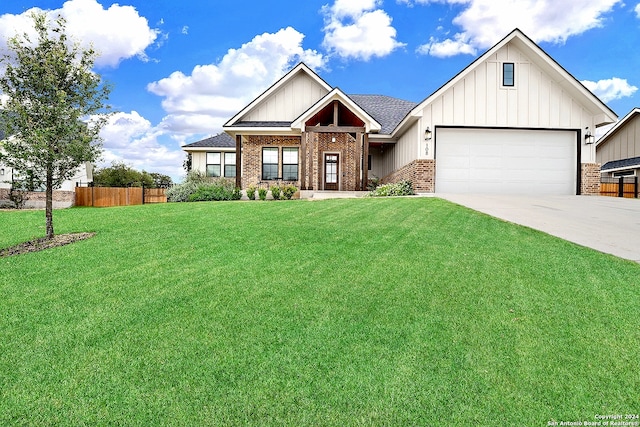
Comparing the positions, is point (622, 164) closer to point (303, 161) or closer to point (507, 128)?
point (507, 128)

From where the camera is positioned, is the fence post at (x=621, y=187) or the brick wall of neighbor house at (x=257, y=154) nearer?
the brick wall of neighbor house at (x=257, y=154)

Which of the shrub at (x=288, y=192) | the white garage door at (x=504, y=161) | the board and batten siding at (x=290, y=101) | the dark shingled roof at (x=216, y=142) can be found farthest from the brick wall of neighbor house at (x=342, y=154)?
the dark shingled roof at (x=216, y=142)

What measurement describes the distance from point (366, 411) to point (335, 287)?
2.09m

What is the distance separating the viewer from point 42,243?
7898 mm

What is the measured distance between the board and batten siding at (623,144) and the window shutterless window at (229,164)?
2335 cm

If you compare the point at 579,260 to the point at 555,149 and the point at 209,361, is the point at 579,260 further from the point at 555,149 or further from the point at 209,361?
the point at 555,149

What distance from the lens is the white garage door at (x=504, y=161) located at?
53.8ft

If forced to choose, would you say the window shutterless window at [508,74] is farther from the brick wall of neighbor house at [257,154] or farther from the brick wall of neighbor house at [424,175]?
the brick wall of neighbor house at [257,154]

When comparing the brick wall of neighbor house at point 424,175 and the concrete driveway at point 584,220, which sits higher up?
the brick wall of neighbor house at point 424,175

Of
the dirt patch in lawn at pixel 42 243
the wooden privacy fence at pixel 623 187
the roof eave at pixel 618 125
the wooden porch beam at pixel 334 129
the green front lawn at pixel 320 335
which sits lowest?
the green front lawn at pixel 320 335

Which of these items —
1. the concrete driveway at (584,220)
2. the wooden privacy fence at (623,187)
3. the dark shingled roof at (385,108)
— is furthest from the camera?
the wooden privacy fence at (623,187)

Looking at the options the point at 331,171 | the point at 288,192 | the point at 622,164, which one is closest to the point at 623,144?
the point at 622,164

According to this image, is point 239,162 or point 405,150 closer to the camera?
point 405,150

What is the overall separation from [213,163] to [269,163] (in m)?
5.62
